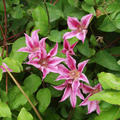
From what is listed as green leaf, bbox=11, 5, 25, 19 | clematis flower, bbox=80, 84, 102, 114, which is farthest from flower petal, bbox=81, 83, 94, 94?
green leaf, bbox=11, 5, 25, 19

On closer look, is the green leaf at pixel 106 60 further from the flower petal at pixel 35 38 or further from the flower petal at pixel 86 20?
the flower petal at pixel 35 38

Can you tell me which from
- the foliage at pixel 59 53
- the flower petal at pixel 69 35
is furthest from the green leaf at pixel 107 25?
the flower petal at pixel 69 35

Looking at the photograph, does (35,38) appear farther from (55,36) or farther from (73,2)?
(73,2)

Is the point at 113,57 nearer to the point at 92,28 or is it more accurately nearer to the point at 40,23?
the point at 92,28

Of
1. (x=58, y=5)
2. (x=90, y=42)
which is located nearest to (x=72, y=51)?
(x=90, y=42)

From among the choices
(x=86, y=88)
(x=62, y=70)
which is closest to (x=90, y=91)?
(x=86, y=88)

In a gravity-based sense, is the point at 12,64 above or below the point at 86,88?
above

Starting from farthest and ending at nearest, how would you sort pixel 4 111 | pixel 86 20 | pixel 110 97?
pixel 86 20 < pixel 4 111 < pixel 110 97
